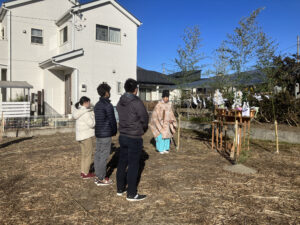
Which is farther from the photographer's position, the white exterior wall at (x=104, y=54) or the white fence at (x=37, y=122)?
the white exterior wall at (x=104, y=54)

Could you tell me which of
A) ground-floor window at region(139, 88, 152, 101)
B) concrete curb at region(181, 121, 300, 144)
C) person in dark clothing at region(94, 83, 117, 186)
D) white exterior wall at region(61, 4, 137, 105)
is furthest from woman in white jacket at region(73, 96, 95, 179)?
ground-floor window at region(139, 88, 152, 101)

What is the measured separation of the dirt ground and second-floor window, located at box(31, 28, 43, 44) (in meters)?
9.51

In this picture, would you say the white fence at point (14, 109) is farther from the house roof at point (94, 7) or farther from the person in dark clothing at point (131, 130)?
the person in dark clothing at point (131, 130)

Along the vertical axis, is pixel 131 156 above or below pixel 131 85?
below

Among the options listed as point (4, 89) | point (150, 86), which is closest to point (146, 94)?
point (150, 86)

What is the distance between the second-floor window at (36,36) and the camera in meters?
14.1

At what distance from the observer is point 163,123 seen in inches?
270

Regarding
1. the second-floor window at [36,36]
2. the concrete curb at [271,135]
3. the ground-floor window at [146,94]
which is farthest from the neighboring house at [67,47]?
the concrete curb at [271,135]

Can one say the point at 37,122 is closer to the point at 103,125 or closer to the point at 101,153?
the point at 101,153

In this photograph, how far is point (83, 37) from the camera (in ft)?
43.3

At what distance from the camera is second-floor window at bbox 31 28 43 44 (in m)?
14.1

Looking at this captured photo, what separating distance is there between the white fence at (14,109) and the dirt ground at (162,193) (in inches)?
151

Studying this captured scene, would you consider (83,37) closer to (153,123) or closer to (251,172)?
(153,123)

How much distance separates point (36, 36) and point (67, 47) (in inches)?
88.9
